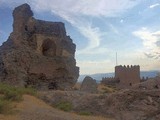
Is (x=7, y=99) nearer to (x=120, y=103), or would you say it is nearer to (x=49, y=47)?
(x=120, y=103)

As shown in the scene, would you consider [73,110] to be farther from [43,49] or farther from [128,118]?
[43,49]

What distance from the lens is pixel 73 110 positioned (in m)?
15.9

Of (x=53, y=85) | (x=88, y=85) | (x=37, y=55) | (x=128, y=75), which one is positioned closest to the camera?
(x=88, y=85)

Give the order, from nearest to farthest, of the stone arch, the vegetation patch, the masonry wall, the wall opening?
the vegetation patch < the wall opening < the stone arch < the masonry wall

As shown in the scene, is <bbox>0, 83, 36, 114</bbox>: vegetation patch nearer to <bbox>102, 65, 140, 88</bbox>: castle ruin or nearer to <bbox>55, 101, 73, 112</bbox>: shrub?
<bbox>55, 101, 73, 112</bbox>: shrub

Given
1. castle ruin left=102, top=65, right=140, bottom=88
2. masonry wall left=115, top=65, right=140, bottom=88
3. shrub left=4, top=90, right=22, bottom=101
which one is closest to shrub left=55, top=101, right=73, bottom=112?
shrub left=4, top=90, right=22, bottom=101

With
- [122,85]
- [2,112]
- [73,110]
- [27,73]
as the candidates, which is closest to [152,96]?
[73,110]

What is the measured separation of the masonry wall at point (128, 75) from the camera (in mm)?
47469

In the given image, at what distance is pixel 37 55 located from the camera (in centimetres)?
2889

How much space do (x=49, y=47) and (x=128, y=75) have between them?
1935 centimetres

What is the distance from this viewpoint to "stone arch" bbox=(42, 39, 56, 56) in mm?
31430

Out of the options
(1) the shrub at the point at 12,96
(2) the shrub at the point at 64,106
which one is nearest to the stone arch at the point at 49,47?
(2) the shrub at the point at 64,106

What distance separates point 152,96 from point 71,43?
52.3 feet

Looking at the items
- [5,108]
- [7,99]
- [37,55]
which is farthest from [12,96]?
[37,55]
